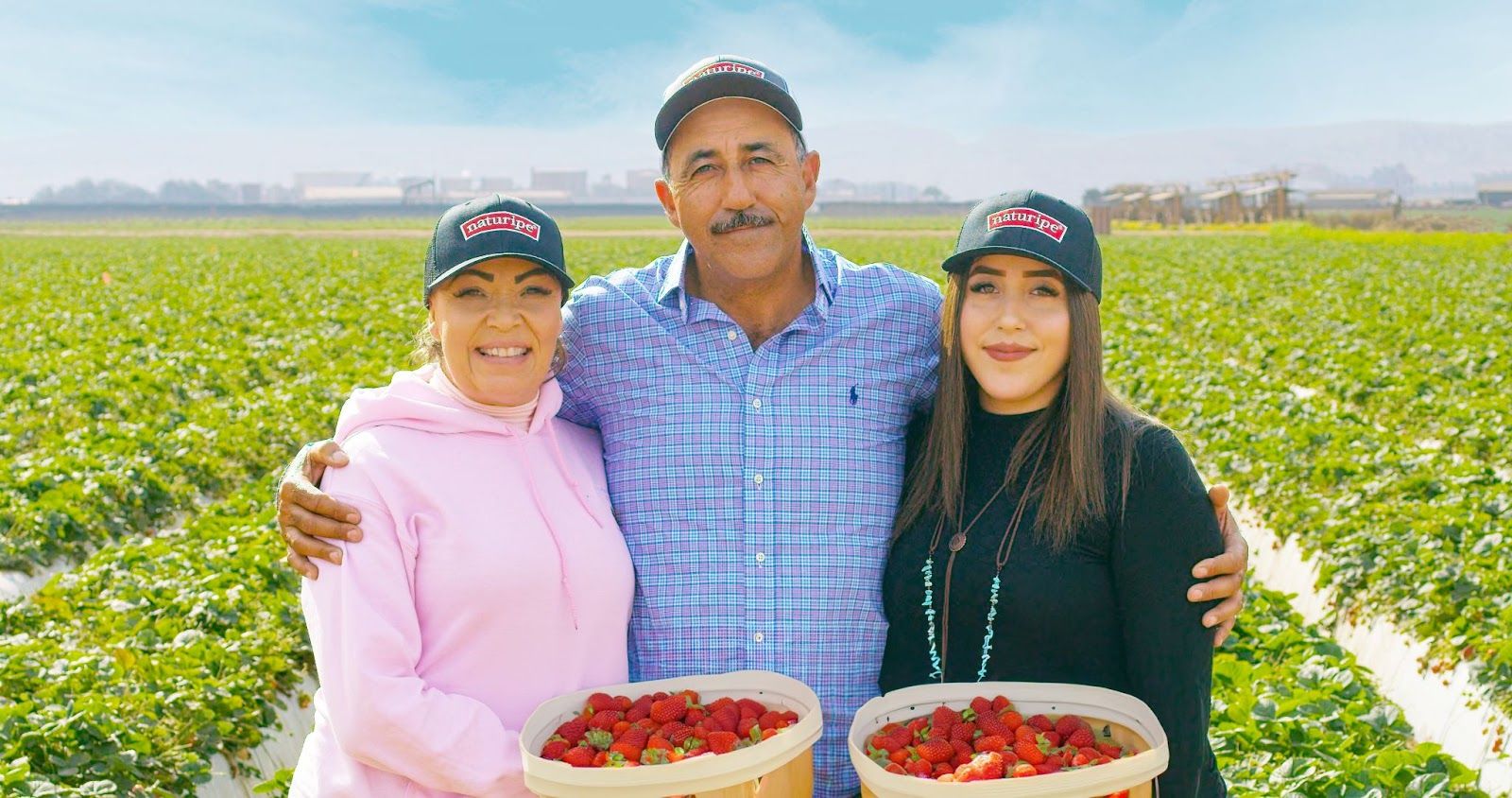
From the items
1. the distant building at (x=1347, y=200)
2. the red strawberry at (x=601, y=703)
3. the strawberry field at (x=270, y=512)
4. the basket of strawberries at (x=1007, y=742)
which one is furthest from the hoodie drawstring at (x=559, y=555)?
the distant building at (x=1347, y=200)

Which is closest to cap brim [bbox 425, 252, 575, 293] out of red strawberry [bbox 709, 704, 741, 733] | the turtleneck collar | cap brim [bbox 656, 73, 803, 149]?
the turtleneck collar

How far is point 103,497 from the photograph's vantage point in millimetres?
7539

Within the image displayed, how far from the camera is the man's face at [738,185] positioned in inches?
124

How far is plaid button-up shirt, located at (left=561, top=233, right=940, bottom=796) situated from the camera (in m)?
2.98

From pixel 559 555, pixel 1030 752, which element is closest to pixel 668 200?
pixel 559 555

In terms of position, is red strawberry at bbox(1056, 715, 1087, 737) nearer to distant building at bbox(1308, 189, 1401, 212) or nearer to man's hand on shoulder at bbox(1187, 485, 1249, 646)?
man's hand on shoulder at bbox(1187, 485, 1249, 646)

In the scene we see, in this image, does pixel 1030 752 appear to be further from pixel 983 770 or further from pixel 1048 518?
pixel 1048 518

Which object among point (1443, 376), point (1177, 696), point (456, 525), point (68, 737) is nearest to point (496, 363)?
point (456, 525)

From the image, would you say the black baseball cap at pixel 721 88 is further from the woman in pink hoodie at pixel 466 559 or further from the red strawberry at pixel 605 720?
the red strawberry at pixel 605 720

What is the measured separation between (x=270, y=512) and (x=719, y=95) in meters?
4.66

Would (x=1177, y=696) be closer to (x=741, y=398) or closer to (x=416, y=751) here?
(x=741, y=398)

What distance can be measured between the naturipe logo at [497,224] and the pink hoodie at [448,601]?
367 millimetres

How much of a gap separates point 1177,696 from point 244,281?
2571 cm

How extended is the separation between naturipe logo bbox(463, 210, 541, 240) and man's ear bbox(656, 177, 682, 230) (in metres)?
0.60
